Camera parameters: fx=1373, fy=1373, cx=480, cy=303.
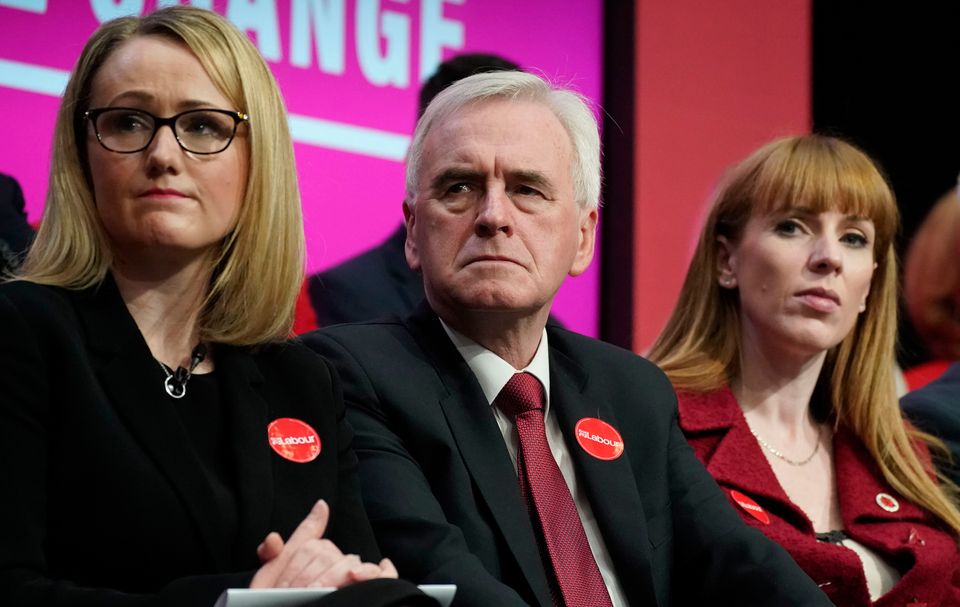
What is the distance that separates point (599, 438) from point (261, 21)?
2.23 m

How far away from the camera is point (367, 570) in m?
1.92

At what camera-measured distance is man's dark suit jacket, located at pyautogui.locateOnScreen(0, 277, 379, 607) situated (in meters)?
1.89

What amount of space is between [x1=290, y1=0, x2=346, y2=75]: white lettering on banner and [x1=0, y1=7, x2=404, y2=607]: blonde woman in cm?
207

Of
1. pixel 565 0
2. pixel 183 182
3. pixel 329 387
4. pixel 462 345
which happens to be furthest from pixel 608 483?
pixel 565 0

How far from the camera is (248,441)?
2156 millimetres

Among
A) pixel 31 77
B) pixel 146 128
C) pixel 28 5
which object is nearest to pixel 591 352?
pixel 146 128

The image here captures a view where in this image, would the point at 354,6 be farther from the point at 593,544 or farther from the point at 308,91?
the point at 593,544

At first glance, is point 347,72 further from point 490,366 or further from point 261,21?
point 490,366

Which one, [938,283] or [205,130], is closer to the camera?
[205,130]

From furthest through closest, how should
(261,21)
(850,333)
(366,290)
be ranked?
(261,21) → (366,290) → (850,333)

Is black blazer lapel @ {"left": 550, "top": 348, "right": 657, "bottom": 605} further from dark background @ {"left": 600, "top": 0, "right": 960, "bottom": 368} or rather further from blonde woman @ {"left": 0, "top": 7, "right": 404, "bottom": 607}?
dark background @ {"left": 600, "top": 0, "right": 960, "bottom": 368}

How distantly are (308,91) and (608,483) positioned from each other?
2280 mm

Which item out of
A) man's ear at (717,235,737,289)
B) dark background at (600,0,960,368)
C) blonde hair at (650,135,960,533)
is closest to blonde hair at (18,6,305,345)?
blonde hair at (650,135,960,533)

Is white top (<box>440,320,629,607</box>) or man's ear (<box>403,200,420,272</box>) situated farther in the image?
man's ear (<box>403,200,420,272</box>)
